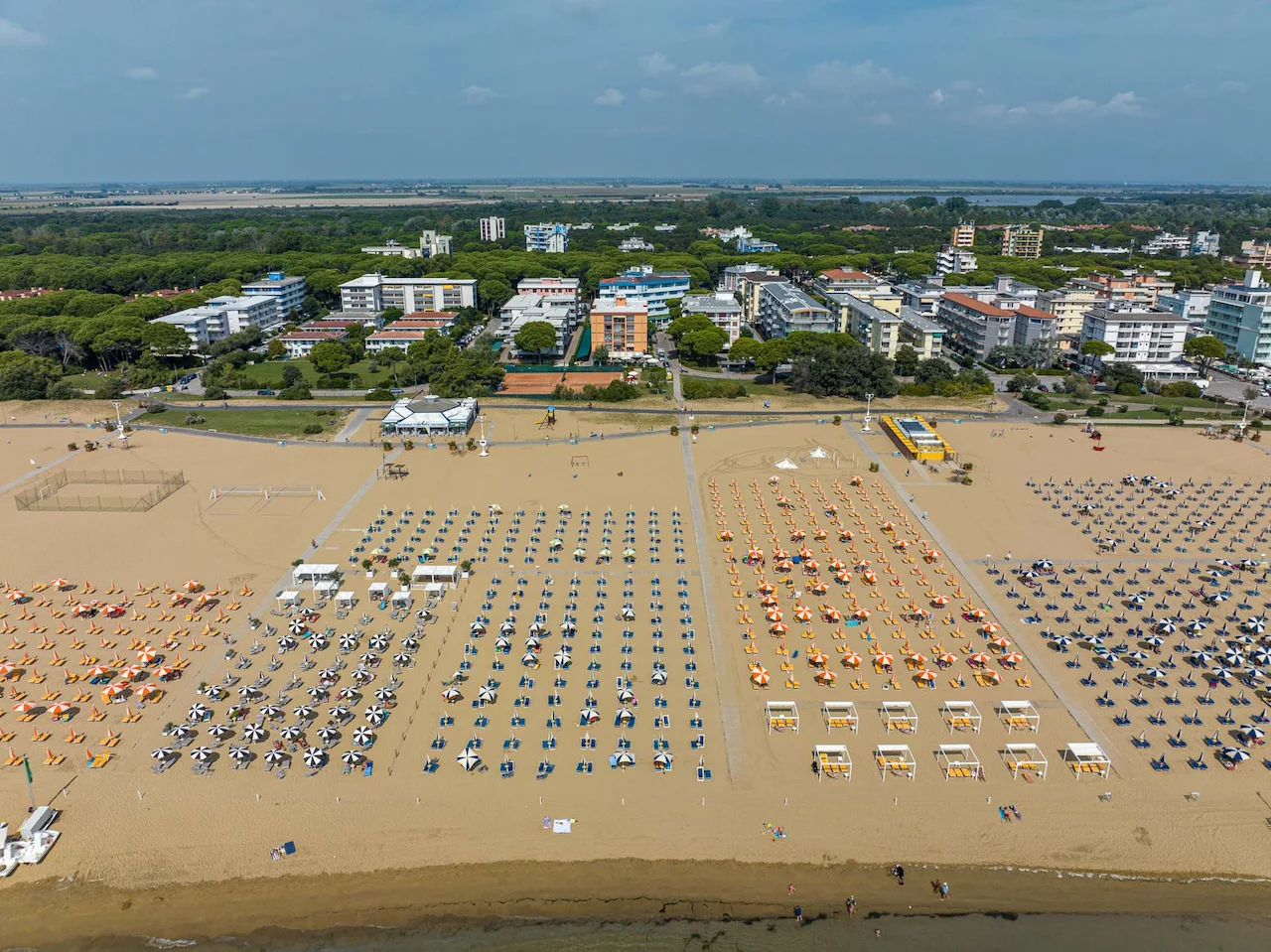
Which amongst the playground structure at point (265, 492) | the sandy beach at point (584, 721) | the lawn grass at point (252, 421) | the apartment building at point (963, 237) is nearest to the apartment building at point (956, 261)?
the apartment building at point (963, 237)

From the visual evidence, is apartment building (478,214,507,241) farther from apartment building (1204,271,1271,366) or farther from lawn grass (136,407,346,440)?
apartment building (1204,271,1271,366)

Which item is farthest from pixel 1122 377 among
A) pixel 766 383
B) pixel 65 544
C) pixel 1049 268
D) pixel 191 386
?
pixel 191 386

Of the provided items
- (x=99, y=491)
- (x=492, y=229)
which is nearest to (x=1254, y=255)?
(x=492, y=229)

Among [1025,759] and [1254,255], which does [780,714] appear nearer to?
[1025,759]

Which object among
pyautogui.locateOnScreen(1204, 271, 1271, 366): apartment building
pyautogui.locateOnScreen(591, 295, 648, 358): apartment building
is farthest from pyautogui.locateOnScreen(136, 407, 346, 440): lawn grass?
pyautogui.locateOnScreen(1204, 271, 1271, 366): apartment building

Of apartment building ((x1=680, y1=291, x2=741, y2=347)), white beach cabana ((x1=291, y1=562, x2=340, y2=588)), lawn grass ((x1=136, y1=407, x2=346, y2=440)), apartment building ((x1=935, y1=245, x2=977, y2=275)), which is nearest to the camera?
white beach cabana ((x1=291, y1=562, x2=340, y2=588))

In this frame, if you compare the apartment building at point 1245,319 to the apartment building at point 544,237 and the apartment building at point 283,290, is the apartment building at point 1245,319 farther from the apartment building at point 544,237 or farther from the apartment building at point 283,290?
the apartment building at point 544,237
